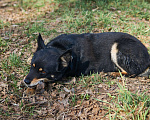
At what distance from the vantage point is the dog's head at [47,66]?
3.55 metres

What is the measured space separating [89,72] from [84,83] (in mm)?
479

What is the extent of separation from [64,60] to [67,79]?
0.62 meters

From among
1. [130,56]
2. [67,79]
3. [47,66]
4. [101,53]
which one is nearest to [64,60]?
[47,66]

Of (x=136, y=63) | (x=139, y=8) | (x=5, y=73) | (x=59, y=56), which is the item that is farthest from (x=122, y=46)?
(x=139, y=8)

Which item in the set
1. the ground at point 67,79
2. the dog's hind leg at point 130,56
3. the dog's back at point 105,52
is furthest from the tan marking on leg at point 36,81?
the dog's hind leg at point 130,56

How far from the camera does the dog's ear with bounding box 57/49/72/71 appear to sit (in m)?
3.68

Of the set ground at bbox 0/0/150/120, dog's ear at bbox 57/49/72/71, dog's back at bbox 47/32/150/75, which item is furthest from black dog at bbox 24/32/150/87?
ground at bbox 0/0/150/120

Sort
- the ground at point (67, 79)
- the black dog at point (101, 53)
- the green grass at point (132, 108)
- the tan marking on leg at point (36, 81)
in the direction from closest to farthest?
the green grass at point (132, 108) < the ground at point (67, 79) < the tan marking on leg at point (36, 81) < the black dog at point (101, 53)

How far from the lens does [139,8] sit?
24.0 ft

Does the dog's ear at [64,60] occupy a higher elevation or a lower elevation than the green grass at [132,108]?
higher

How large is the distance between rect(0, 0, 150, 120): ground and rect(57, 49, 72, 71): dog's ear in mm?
434

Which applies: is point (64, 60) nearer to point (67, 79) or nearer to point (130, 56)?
point (67, 79)

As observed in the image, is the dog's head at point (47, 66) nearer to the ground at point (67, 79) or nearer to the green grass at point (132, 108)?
the ground at point (67, 79)

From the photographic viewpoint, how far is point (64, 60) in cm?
378
